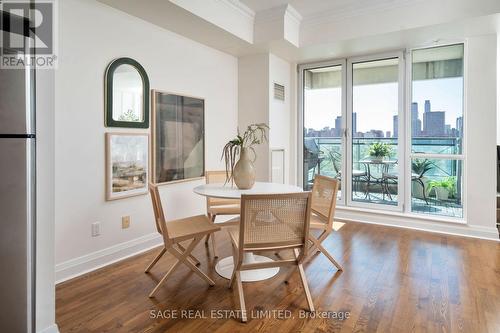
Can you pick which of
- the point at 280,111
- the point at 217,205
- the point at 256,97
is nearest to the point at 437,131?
the point at 280,111

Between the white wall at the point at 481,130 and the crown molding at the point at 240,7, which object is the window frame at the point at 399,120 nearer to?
the white wall at the point at 481,130

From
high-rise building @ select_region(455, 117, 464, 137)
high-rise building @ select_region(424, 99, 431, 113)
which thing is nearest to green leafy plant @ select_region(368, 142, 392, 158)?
high-rise building @ select_region(424, 99, 431, 113)

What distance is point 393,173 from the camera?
14.5ft

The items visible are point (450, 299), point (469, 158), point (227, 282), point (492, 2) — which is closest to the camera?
point (450, 299)

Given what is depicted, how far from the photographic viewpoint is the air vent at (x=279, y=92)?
14.9 feet

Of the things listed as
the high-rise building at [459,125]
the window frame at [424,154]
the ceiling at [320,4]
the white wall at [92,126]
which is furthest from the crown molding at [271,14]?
the high-rise building at [459,125]

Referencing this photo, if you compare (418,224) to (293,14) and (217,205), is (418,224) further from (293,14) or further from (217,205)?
(293,14)

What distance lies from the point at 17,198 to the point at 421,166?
4.44m

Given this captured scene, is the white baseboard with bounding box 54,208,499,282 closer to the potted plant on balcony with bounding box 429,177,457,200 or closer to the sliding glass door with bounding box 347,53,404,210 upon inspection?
the sliding glass door with bounding box 347,53,404,210

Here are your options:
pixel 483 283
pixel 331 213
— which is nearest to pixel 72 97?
pixel 331 213

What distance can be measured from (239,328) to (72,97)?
2228 mm

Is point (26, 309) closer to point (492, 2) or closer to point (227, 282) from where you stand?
point (227, 282)

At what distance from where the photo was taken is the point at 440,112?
402 cm

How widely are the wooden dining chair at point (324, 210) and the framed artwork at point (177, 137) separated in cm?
161
